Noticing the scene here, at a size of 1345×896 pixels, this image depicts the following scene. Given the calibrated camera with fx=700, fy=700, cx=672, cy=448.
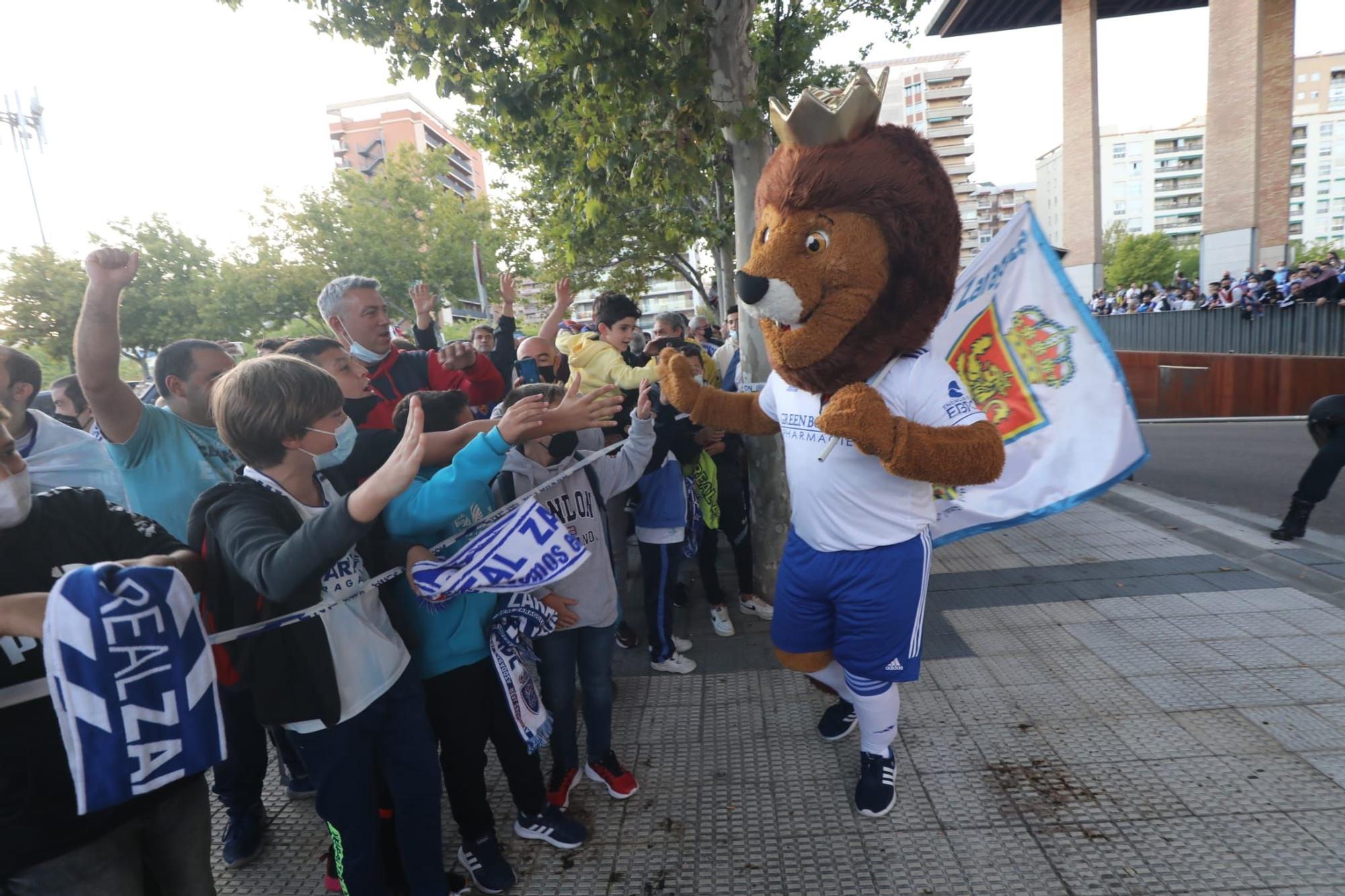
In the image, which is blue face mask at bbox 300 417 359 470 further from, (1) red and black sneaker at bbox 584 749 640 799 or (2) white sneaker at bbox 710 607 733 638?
(2) white sneaker at bbox 710 607 733 638

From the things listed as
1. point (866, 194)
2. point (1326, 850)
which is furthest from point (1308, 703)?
point (866, 194)

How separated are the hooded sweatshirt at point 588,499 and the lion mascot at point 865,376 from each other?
71 cm

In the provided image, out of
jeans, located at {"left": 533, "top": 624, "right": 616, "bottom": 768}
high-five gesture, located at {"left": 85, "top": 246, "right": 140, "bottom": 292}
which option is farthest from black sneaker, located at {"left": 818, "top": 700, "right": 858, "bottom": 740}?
high-five gesture, located at {"left": 85, "top": 246, "right": 140, "bottom": 292}

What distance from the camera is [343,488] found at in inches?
84.8

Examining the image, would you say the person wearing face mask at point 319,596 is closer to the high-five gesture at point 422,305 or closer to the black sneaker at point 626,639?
the black sneaker at point 626,639

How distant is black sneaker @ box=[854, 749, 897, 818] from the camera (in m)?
2.59

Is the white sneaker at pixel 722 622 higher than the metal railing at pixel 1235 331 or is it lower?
lower

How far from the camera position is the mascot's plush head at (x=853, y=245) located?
2369 mm

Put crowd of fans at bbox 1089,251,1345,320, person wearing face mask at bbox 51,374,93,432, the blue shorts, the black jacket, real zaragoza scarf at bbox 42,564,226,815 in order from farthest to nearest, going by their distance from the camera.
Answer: crowd of fans at bbox 1089,251,1345,320, person wearing face mask at bbox 51,374,93,432, the blue shorts, the black jacket, real zaragoza scarf at bbox 42,564,226,815

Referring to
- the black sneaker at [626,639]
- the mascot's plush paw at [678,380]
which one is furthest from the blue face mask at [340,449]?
the black sneaker at [626,639]

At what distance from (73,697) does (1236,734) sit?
386cm

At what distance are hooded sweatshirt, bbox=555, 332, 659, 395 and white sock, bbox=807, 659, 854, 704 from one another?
1765 mm

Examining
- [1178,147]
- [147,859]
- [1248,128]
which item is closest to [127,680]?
[147,859]

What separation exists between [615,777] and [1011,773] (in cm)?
156
